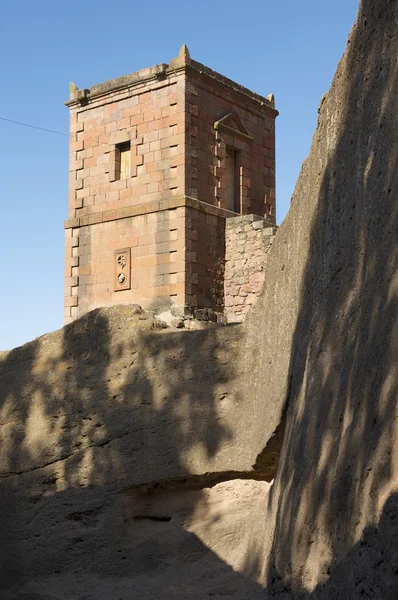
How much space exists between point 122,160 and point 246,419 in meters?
12.7

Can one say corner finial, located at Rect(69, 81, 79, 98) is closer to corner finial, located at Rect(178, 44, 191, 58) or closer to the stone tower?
the stone tower

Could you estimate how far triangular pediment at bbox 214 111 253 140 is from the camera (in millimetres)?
17672

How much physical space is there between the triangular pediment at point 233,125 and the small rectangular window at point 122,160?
1764 millimetres

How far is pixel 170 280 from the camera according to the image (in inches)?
654

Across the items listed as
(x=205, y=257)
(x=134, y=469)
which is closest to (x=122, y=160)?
(x=205, y=257)

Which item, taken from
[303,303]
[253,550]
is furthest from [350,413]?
[253,550]

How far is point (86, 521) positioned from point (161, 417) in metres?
0.82

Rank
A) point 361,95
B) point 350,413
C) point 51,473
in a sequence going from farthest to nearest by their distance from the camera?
point 51,473 → point 361,95 → point 350,413

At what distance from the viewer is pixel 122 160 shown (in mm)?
17922

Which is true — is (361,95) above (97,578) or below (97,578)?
above

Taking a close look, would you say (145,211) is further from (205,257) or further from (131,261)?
(205,257)

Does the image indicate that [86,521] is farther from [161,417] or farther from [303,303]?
[303,303]

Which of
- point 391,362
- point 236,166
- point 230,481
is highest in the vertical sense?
point 236,166

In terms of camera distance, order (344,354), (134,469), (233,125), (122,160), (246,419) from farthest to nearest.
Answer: (233,125) → (122,160) → (134,469) → (246,419) → (344,354)
